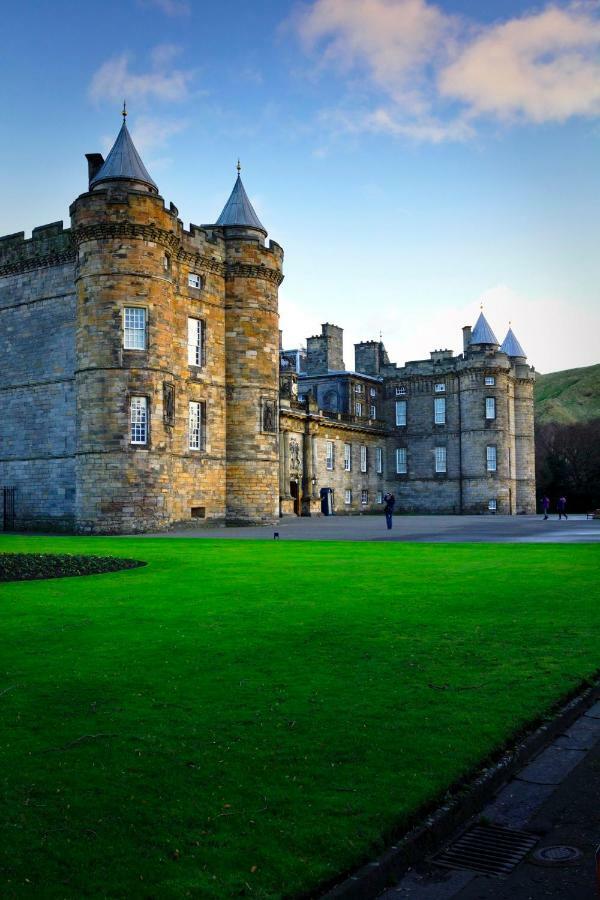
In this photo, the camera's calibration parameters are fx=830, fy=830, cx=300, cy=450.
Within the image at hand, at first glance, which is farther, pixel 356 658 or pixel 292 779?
pixel 356 658

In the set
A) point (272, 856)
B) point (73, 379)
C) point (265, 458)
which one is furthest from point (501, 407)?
point (272, 856)

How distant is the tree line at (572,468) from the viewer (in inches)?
3063

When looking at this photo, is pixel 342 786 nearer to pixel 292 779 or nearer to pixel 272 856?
pixel 292 779

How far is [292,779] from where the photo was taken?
4895mm

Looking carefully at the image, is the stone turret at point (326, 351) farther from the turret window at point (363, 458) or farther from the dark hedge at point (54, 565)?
the dark hedge at point (54, 565)

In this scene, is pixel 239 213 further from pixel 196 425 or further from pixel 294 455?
pixel 294 455

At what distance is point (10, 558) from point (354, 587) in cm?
786

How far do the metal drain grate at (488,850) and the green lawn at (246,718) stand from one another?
29 cm

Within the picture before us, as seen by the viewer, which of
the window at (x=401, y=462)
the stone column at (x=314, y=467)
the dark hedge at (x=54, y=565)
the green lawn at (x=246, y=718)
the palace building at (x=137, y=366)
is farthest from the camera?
the window at (x=401, y=462)

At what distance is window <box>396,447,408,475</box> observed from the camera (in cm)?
6994

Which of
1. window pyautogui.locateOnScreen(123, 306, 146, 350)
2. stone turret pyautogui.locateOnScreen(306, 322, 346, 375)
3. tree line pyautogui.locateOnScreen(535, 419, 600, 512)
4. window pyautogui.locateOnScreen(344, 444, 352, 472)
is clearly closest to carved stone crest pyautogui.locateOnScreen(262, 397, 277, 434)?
window pyautogui.locateOnScreen(123, 306, 146, 350)

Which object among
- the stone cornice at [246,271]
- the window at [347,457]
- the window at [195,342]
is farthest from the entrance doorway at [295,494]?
the stone cornice at [246,271]

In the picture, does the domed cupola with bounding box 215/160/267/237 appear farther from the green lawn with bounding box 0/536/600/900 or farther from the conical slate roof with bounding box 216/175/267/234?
the green lawn with bounding box 0/536/600/900

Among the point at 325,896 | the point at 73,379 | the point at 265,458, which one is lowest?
the point at 325,896
